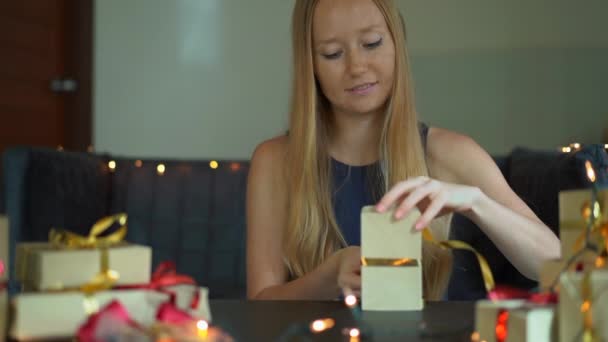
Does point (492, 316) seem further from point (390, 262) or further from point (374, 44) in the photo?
point (374, 44)

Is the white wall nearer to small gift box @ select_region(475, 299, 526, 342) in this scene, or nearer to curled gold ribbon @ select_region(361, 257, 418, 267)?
curled gold ribbon @ select_region(361, 257, 418, 267)

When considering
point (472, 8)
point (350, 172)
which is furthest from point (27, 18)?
point (350, 172)

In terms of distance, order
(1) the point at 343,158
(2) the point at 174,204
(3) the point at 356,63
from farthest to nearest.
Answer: (2) the point at 174,204, (1) the point at 343,158, (3) the point at 356,63

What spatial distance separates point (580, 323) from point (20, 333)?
0.41 metres

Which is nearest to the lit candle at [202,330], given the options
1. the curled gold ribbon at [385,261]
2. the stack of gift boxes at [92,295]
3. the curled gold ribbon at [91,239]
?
the stack of gift boxes at [92,295]

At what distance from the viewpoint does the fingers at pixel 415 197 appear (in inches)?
37.3

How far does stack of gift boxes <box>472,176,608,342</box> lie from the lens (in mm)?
622

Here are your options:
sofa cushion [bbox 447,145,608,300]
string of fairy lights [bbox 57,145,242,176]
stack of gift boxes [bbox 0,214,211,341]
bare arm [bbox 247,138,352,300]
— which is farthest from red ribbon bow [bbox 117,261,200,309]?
string of fairy lights [bbox 57,145,242,176]

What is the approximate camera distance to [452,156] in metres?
1.88

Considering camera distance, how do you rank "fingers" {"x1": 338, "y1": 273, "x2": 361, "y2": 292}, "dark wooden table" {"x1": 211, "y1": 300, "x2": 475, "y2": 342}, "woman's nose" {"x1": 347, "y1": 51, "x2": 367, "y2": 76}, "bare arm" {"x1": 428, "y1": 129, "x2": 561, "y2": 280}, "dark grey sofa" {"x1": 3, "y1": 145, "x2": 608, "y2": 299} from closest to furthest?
"dark wooden table" {"x1": 211, "y1": 300, "x2": 475, "y2": 342} → "fingers" {"x1": 338, "y1": 273, "x2": 361, "y2": 292} → "bare arm" {"x1": 428, "y1": 129, "x2": 561, "y2": 280} → "woman's nose" {"x1": 347, "y1": 51, "x2": 367, "y2": 76} → "dark grey sofa" {"x1": 3, "y1": 145, "x2": 608, "y2": 299}

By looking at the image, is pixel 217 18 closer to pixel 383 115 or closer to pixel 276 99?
pixel 276 99

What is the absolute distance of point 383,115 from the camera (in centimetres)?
182

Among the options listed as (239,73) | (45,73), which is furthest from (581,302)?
(45,73)

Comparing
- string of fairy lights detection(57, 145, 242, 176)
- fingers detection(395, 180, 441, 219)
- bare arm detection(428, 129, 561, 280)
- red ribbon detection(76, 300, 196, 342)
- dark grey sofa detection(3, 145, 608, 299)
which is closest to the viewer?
red ribbon detection(76, 300, 196, 342)
